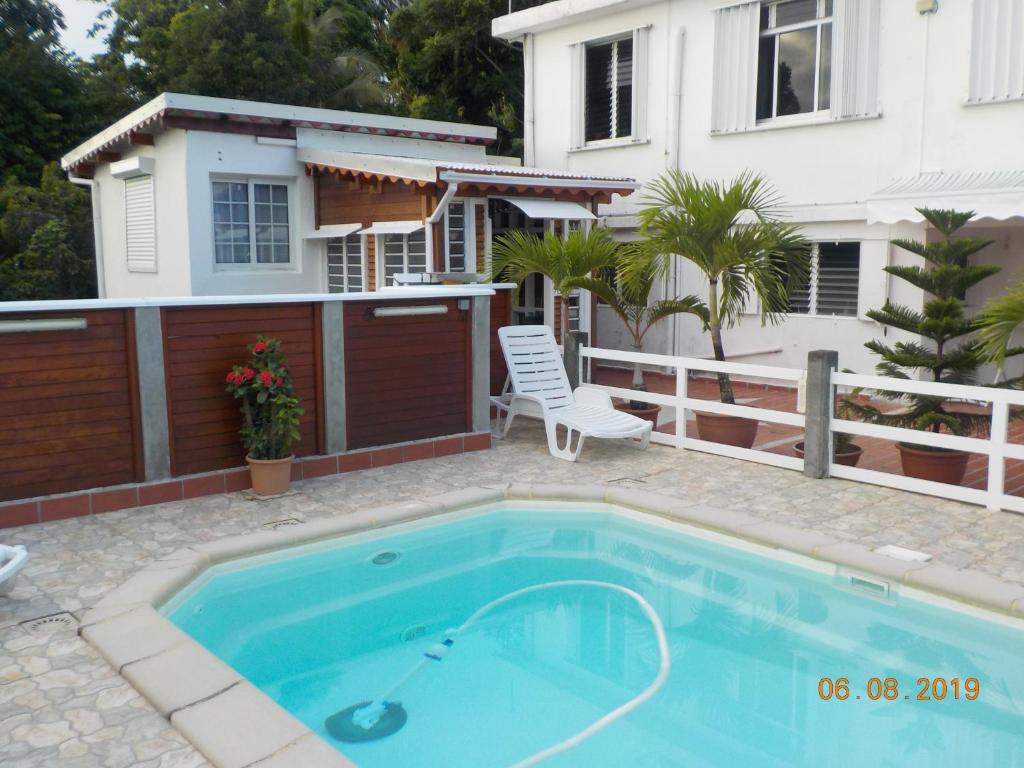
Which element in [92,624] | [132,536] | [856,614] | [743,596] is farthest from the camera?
[132,536]

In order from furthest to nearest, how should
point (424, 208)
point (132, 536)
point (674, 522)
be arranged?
point (424, 208)
point (674, 522)
point (132, 536)

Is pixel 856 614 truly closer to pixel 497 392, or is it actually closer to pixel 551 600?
pixel 551 600

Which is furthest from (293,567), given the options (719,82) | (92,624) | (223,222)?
(719,82)

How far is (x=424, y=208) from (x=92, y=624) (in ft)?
Answer: 27.5

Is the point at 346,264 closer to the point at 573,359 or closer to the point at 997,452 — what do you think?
the point at 573,359

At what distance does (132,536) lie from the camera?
301 inches

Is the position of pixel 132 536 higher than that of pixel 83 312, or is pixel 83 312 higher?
pixel 83 312

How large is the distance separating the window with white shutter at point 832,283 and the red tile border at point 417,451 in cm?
721

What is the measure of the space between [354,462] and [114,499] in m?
2.51

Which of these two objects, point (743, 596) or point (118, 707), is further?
point (743, 596)

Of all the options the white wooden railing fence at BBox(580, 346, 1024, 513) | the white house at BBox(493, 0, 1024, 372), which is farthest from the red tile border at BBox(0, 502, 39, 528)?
the white house at BBox(493, 0, 1024, 372)

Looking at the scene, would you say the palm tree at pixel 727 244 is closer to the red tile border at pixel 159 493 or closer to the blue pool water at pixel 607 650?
the blue pool water at pixel 607 650

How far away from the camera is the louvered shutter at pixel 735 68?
48.9 ft

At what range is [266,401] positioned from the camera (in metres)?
8.67
